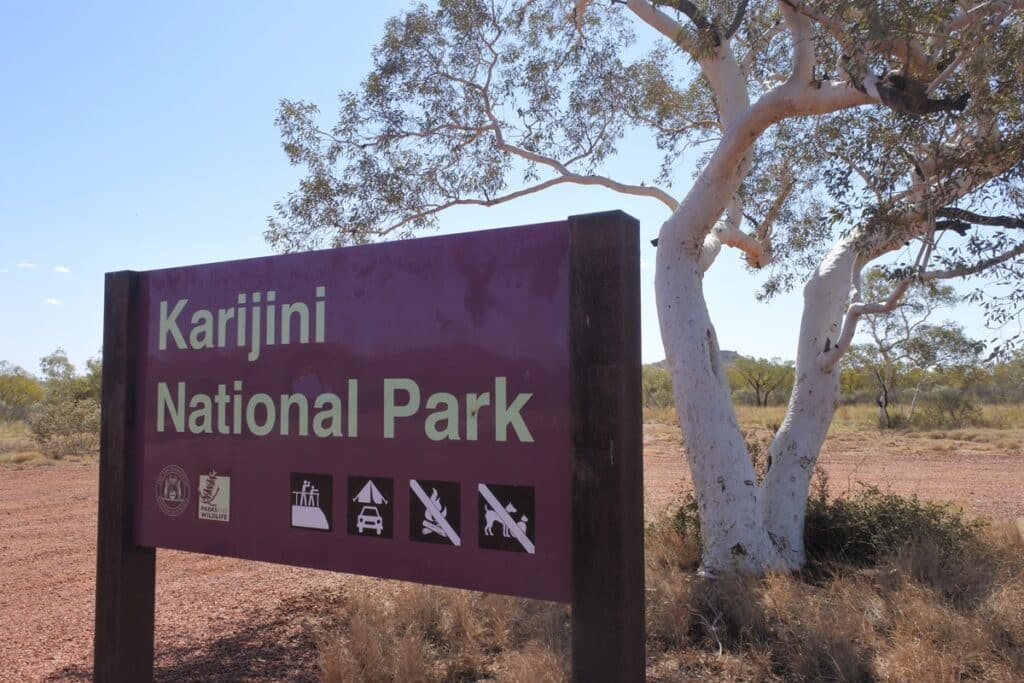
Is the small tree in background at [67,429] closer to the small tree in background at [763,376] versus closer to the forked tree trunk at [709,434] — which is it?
the forked tree trunk at [709,434]

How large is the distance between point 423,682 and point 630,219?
312 cm

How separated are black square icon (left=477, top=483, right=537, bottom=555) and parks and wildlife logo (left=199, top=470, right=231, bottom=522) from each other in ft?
5.08

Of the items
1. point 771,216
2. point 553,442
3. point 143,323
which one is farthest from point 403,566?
point 771,216

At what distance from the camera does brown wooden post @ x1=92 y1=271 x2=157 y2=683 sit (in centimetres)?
459

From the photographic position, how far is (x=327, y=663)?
504cm

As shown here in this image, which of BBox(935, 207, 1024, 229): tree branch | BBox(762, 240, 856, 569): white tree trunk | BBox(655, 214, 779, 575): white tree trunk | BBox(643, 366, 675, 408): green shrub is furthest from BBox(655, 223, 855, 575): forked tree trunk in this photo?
BBox(643, 366, 675, 408): green shrub

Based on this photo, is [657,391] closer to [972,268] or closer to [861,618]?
[972,268]

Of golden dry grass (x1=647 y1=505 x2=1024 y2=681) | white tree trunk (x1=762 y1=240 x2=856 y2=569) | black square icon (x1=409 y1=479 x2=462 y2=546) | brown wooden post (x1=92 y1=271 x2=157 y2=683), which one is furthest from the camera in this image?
white tree trunk (x1=762 y1=240 x2=856 y2=569)

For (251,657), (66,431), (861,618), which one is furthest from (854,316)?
(66,431)

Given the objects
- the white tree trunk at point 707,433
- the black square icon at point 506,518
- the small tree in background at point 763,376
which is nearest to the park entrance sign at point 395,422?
the black square icon at point 506,518

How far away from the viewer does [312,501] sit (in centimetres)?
401

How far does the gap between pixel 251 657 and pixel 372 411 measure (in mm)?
3101

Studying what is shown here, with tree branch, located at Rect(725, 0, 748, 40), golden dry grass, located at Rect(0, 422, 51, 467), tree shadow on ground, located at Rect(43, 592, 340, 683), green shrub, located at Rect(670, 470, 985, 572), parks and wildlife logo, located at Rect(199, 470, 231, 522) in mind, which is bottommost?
tree shadow on ground, located at Rect(43, 592, 340, 683)

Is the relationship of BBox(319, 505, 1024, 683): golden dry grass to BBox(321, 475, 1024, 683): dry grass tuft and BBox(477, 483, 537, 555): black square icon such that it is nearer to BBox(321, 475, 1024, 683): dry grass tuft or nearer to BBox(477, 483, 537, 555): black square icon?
BBox(321, 475, 1024, 683): dry grass tuft
